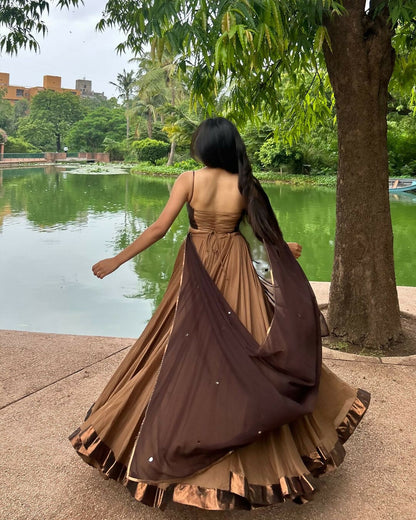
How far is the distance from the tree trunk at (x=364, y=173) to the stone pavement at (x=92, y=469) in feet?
1.49

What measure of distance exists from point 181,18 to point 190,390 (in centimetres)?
225

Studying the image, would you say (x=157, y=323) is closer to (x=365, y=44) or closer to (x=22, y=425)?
(x=22, y=425)

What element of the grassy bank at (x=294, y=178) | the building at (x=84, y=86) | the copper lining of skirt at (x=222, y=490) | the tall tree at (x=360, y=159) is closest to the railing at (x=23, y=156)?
the grassy bank at (x=294, y=178)

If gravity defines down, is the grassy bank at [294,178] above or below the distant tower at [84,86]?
below

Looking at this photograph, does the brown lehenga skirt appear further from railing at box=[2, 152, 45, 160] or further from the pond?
railing at box=[2, 152, 45, 160]

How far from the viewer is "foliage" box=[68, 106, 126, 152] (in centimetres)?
5869

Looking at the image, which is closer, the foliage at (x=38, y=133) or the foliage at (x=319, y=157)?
the foliage at (x=319, y=157)

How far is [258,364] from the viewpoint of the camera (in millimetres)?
2051

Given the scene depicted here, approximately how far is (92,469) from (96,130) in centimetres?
5979

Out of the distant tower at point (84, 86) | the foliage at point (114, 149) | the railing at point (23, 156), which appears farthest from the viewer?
the distant tower at point (84, 86)

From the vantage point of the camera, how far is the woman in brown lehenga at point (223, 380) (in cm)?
193

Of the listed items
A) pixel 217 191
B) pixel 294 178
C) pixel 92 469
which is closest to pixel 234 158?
pixel 217 191

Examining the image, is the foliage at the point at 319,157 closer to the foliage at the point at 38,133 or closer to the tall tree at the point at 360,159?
the tall tree at the point at 360,159

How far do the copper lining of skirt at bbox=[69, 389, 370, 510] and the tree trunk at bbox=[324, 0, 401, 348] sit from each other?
229 cm
